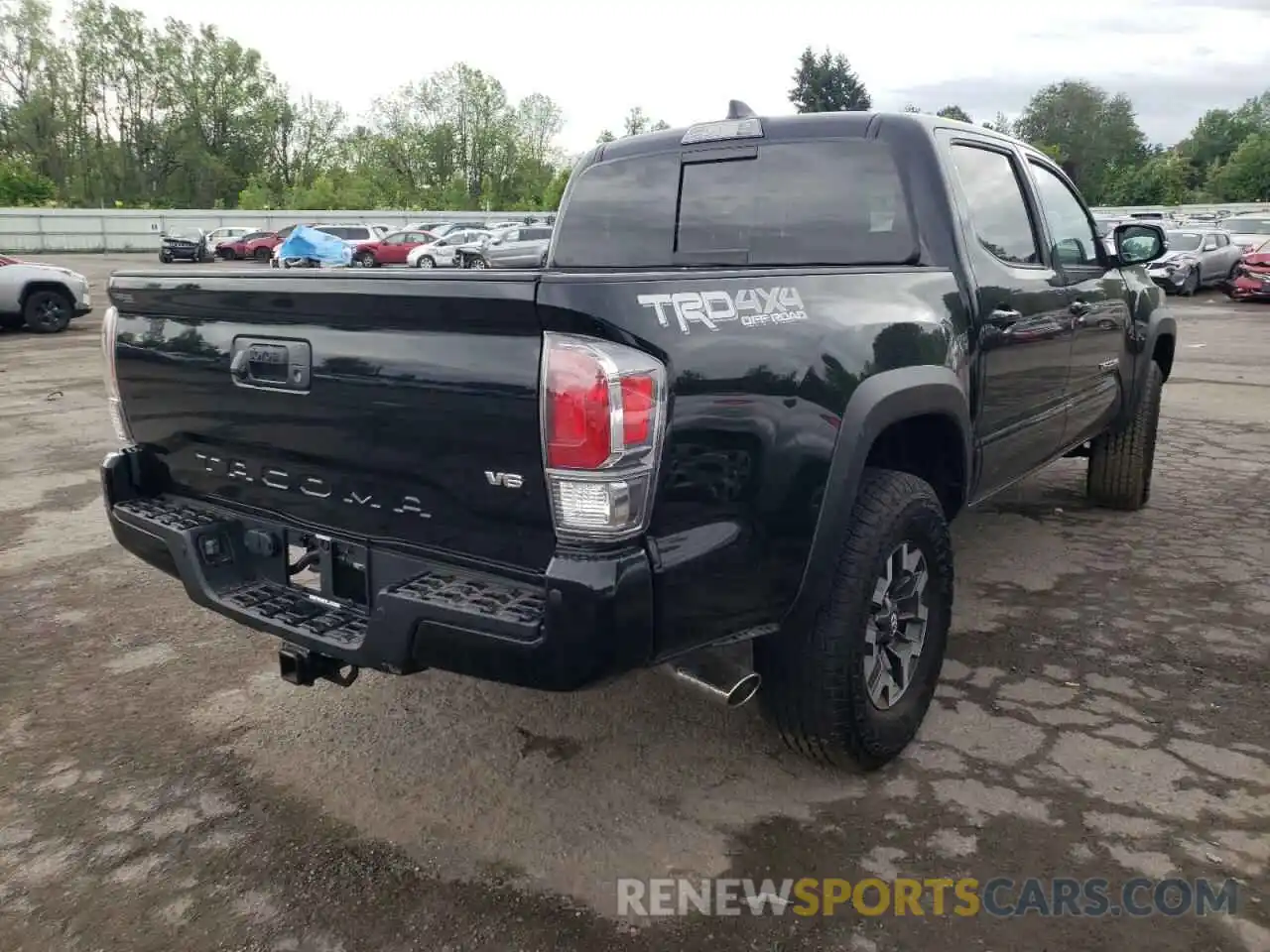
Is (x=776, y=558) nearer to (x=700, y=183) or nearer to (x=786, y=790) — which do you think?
(x=786, y=790)

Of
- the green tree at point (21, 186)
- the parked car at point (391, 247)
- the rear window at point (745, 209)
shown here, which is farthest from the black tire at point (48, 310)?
the green tree at point (21, 186)

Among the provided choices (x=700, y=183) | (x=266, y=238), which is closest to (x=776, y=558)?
(x=700, y=183)

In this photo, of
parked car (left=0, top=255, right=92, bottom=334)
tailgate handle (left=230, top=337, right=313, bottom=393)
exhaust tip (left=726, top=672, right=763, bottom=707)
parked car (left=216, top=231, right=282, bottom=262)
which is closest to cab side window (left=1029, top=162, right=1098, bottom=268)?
exhaust tip (left=726, top=672, right=763, bottom=707)

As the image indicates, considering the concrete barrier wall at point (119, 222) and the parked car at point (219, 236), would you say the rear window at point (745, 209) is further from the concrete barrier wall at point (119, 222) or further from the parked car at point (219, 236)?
the concrete barrier wall at point (119, 222)

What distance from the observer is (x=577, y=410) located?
2.10 metres

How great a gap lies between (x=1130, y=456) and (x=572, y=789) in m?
4.11

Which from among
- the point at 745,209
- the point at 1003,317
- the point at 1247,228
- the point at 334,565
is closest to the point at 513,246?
the point at 1247,228

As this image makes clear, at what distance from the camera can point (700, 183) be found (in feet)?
12.8

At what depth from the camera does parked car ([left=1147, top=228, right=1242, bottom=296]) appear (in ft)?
70.4

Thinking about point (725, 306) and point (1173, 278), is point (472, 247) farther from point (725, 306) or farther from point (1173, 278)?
point (725, 306)

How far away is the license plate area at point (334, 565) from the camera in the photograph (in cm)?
261

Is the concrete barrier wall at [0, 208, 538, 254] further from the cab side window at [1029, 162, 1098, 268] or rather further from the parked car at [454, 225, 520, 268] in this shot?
the cab side window at [1029, 162, 1098, 268]

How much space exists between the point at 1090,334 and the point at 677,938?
338 centimetres

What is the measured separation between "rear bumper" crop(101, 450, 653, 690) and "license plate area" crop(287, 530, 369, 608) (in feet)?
0.05
